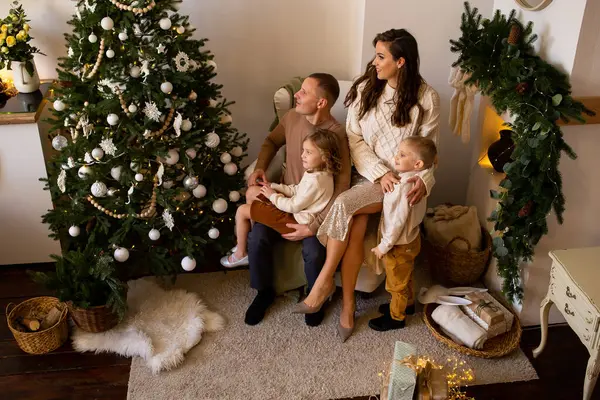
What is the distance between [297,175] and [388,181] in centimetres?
45

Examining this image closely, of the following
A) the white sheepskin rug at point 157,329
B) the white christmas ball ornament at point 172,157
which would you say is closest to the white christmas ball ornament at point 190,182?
the white christmas ball ornament at point 172,157

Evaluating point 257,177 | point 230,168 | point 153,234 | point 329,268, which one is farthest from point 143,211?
point 329,268

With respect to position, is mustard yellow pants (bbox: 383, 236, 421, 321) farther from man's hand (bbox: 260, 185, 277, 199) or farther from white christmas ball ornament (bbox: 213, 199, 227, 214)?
white christmas ball ornament (bbox: 213, 199, 227, 214)

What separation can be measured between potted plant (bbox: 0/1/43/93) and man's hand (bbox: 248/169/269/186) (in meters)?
1.26

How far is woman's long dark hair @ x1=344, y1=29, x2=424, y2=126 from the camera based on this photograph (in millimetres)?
2729

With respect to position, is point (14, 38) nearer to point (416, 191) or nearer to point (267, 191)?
point (267, 191)

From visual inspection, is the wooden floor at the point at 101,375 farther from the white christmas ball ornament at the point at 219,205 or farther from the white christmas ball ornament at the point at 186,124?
the white christmas ball ornament at the point at 186,124

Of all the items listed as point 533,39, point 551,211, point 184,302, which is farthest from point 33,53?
point 551,211

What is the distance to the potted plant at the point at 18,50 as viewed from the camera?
3109 millimetres

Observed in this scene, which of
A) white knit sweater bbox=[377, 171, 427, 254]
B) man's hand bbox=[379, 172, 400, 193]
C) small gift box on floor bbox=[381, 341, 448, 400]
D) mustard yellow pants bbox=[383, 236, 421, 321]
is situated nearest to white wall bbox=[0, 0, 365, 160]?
man's hand bbox=[379, 172, 400, 193]

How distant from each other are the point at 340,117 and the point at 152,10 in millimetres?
1101

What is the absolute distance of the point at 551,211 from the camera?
2.81 meters

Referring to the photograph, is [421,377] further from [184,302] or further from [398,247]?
[184,302]

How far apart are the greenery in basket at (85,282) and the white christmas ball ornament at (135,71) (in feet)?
2.70
